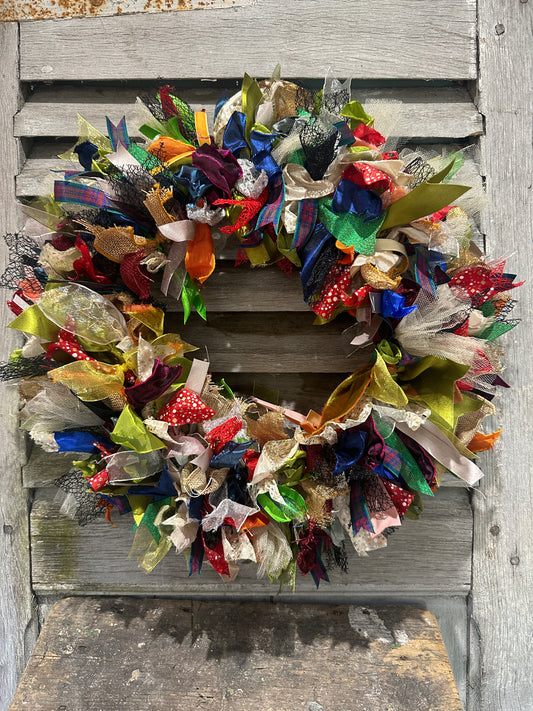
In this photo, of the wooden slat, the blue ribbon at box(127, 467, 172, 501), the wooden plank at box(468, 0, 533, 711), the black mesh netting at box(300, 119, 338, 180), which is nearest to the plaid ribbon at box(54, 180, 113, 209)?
the wooden slat

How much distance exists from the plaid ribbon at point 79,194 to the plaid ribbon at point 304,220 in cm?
33

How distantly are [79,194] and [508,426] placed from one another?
3.14 ft

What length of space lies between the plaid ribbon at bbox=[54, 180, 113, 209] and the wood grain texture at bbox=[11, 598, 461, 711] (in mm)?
849

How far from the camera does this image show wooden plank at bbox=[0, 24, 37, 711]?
3.46 ft

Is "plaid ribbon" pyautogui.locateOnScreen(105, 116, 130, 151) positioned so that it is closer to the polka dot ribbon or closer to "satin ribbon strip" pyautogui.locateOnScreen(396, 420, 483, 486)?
the polka dot ribbon

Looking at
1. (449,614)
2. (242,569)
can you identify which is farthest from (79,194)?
(449,614)

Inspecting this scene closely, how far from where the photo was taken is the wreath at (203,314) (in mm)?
831

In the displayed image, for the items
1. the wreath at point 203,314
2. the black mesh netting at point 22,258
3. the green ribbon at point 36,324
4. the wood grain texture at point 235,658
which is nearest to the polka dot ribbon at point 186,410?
the wreath at point 203,314

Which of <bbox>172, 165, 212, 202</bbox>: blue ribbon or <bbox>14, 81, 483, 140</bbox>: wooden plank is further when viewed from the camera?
<bbox>14, 81, 483, 140</bbox>: wooden plank

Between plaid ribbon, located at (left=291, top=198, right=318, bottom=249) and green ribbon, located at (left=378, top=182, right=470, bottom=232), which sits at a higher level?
green ribbon, located at (left=378, top=182, right=470, bottom=232)

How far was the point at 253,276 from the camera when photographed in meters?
1.01

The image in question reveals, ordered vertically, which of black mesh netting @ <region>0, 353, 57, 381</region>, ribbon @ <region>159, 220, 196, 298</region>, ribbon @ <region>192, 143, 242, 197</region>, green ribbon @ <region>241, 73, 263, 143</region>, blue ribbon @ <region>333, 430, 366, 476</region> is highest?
green ribbon @ <region>241, 73, 263, 143</region>

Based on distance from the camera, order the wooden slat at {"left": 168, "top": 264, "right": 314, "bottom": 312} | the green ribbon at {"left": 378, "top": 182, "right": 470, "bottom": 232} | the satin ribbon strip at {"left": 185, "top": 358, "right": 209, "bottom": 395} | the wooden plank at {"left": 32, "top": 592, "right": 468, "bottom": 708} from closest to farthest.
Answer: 1. the green ribbon at {"left": 378, "top": 182, "right": 470, "bottom": 232}
2. the satin ribbon strip at {"left": 185, "top": 358, "right": 209, "bottom": 395}
3. the wooden slat at {"left": 168, "top": 264, "right": 314, "bottom": 312}
4. the wooden plank at {"left": 32, "top": 592, "right": 468, "bottom": 708}

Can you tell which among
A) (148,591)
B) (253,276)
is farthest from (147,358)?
(148,591)
